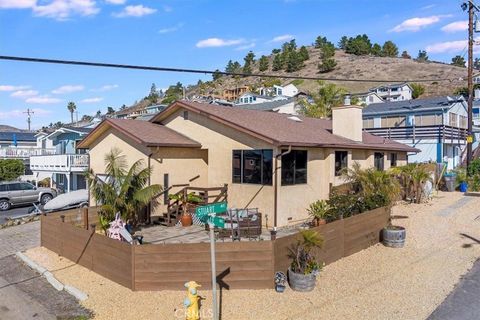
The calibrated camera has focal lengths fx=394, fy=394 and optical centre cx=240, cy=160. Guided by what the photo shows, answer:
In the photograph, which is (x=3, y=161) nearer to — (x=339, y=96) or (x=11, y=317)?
(x=11, y=317)

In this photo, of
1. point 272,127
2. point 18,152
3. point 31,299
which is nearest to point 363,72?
point 18,152

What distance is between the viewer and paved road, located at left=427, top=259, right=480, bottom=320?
786cm

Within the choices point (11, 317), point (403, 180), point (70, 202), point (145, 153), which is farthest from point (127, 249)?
point (403, 180)

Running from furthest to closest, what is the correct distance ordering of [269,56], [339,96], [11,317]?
[269,56], [339,96], [11,317]

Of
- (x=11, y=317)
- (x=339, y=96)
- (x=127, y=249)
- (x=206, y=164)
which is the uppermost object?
(x=339, y=96)

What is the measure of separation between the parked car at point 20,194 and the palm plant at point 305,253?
21.2m

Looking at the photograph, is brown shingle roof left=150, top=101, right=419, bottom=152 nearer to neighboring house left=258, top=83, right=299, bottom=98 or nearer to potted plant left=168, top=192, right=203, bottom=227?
potted plant left=168, top=192, right=203, bottom=227

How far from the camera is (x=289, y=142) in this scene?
14578 millimetres

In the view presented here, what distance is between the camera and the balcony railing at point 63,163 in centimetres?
2531

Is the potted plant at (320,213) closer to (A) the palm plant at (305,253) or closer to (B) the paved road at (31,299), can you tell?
(A) the palm plant at (305,253)

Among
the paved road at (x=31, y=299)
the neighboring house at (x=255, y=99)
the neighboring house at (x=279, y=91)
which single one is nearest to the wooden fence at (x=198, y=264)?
the paved road at (x=31, y=299)

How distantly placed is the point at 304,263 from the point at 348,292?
1163 millimetres

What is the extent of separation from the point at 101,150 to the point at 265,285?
39.9ft

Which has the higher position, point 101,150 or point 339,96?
point 339,96
